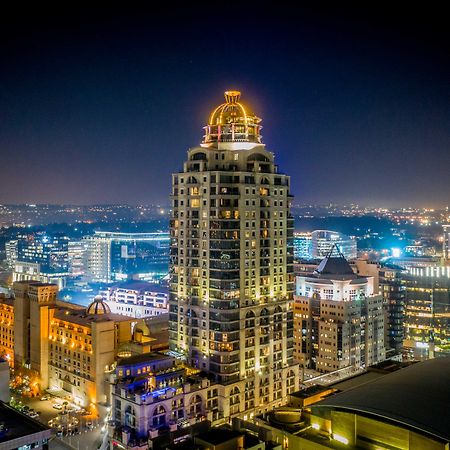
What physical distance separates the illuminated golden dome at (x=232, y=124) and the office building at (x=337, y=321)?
36.3 metres

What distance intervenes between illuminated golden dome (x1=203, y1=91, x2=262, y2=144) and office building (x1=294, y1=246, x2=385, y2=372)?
36.3 metres

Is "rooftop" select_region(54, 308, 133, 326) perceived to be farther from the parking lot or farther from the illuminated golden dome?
the illuminated golden dome

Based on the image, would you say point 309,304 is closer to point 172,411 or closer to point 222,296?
point 222,296

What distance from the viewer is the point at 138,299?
129 meters

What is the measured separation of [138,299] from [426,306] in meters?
64.2

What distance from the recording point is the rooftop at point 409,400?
37750mm

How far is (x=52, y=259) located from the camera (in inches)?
6998

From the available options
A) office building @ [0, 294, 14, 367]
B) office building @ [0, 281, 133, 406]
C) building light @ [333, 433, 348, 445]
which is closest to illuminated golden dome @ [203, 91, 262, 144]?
office building @ [0, 281, 133, 406]

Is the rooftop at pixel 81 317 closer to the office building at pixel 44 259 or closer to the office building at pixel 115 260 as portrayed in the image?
the office building at pixel 44 259

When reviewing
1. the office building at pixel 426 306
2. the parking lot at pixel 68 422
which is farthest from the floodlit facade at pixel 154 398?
the office building at pixel 426 306

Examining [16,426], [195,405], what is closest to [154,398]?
[195,405]

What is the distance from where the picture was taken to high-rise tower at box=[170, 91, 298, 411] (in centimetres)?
6303

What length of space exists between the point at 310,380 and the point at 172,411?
1342 inches

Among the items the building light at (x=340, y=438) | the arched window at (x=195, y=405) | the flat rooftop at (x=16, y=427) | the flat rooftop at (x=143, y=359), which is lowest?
the arched window at (x=195, y=405)
